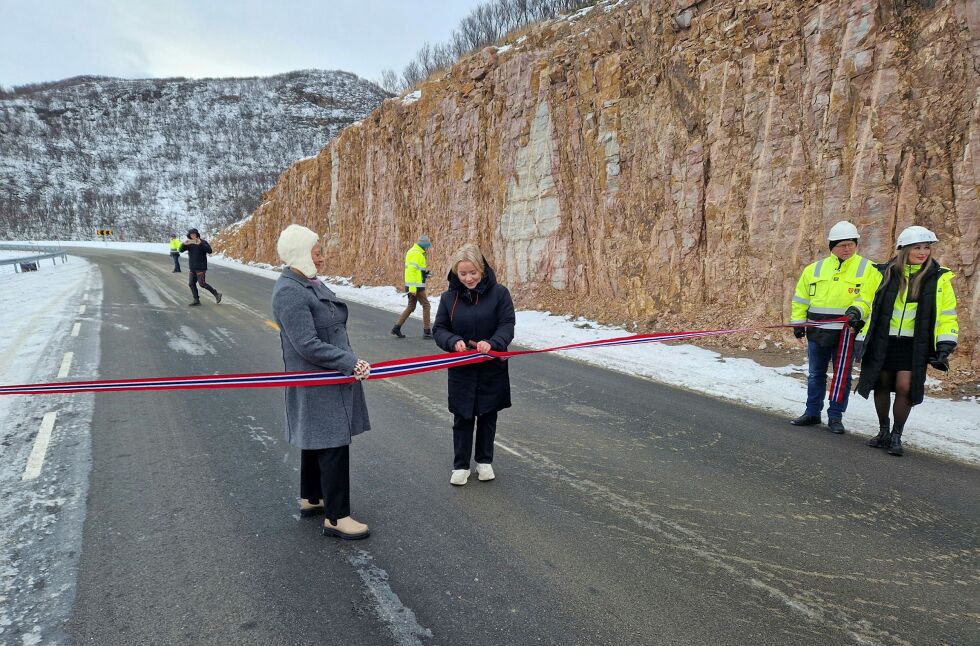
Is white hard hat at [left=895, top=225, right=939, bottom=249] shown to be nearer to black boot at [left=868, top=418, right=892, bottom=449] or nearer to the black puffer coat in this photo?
black boot at [left=868, top=418, right=892, bottom=449]

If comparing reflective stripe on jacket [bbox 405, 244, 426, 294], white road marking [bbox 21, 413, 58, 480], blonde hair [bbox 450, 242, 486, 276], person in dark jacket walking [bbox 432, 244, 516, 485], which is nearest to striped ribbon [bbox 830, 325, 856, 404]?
person in dark jacket walking [bbox 432, 244, 516, 485]

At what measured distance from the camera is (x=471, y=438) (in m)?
4.16

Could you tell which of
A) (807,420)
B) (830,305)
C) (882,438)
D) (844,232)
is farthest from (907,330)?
(807,420)

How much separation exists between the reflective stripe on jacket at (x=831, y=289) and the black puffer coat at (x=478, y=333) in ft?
12.2

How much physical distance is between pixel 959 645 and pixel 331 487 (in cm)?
323

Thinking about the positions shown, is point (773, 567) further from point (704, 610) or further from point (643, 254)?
point (643, 254)

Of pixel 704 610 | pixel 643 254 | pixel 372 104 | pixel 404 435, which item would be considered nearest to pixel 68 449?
pixel 404 435

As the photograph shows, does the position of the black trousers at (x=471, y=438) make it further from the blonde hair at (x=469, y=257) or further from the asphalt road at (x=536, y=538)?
the blonde hair at (x=469, y=257)

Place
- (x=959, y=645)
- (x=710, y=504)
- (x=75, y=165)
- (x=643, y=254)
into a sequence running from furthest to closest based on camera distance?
(x=75, y=165), (x=643, y=254), (x=710, y=504), (x=959, y=645)

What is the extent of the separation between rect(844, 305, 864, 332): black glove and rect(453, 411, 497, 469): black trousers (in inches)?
152

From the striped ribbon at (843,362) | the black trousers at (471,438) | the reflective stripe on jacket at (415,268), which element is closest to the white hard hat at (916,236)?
the striped ribbon at (843,362)

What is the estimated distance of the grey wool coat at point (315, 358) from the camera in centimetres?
301

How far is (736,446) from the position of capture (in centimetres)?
495

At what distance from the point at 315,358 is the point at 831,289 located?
206 inches
